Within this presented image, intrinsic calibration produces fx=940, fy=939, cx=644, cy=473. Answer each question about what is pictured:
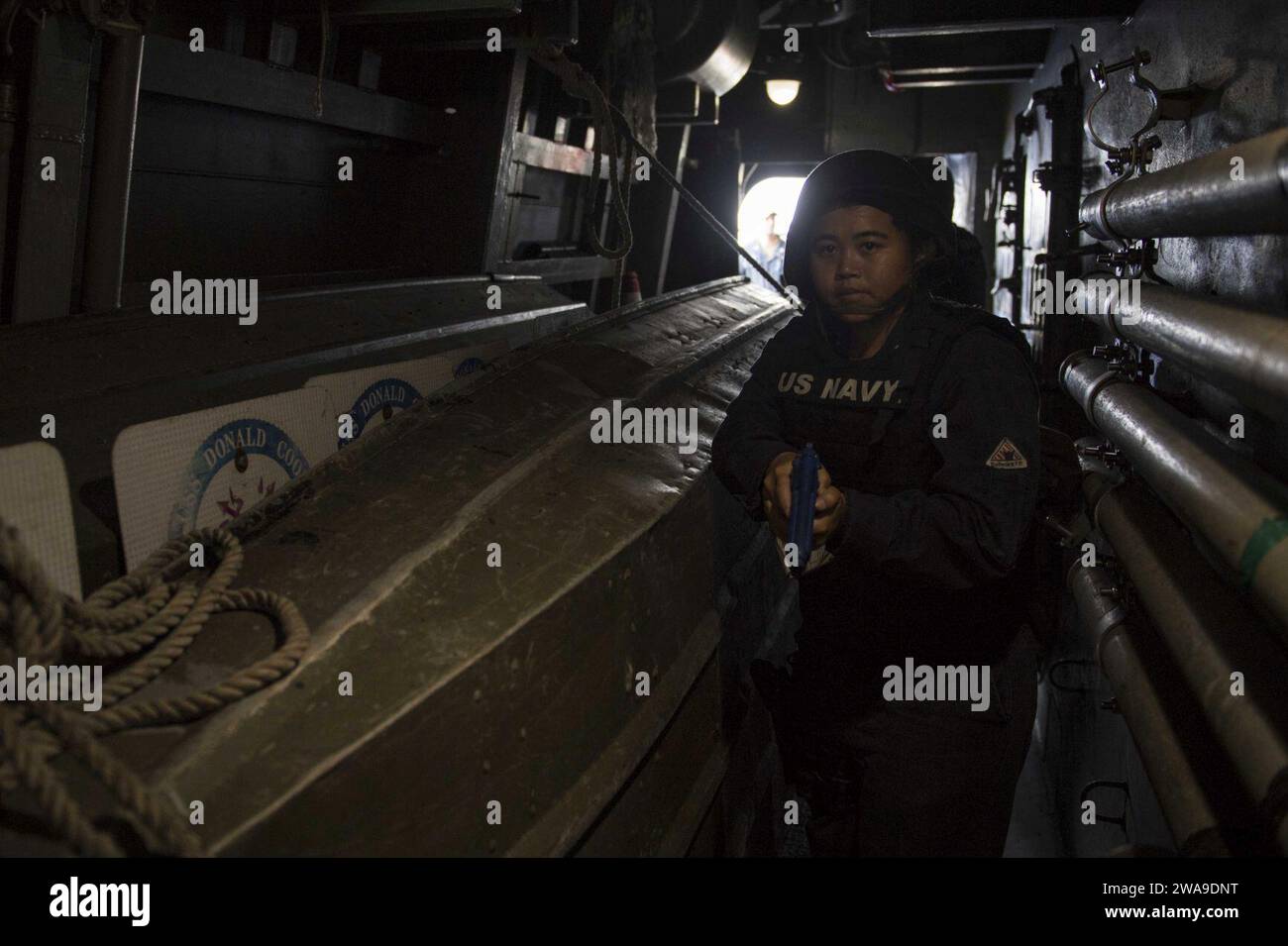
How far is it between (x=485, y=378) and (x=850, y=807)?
59.8 inches

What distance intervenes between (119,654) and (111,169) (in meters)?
1.85

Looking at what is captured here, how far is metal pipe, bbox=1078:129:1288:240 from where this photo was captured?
1.39 metres

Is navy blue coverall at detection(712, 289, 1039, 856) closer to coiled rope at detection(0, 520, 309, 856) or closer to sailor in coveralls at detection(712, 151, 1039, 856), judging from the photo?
sailor in coveralls at detection(712, 151, 1039, 856)

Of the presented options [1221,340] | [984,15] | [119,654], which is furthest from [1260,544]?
[984,15]

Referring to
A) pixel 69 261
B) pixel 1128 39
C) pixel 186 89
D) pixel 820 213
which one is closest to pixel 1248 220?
pixel 820 213

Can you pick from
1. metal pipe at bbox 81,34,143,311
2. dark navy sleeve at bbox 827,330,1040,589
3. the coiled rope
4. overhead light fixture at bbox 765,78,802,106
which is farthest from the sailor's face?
overhead light fixture at bbox 765,78,802,106

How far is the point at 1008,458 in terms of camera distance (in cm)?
203

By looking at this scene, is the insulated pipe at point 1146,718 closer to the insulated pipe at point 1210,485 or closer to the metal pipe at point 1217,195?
the insulated pipe at point 1210,485

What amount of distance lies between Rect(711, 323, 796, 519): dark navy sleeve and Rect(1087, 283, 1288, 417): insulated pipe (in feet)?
2.83

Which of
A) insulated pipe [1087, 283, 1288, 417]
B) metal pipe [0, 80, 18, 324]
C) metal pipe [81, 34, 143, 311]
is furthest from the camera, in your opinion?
metal pipe [81, 34, 143, 311]

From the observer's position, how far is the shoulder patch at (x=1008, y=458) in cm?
203

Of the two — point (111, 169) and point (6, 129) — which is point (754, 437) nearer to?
point (111, 169)

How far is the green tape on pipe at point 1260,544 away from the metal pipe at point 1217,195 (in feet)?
1.45
